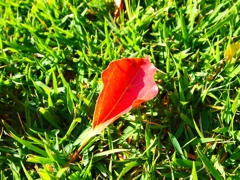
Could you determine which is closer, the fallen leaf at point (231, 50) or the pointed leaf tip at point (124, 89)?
the pointed leaf tip at point (124, 89)

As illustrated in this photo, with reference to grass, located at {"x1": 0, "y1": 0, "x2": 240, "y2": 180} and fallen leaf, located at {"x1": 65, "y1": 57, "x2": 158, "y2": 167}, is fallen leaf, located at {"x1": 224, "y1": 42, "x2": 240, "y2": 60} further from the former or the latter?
fallen leaf, located at {"x1": 65, "y1": 57, "x2": 158, "y2": 167}

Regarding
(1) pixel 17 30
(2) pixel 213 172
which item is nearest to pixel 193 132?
(2) pixel 213 172

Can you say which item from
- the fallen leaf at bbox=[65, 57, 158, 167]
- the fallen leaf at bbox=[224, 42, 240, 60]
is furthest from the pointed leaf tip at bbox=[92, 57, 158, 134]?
the fallen leaf at bbox=[224, 42, 240, 60]

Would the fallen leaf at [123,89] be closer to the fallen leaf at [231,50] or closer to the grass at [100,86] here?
the grass at [100,86]

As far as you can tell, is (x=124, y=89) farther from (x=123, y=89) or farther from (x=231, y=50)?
(x=231, y=50)

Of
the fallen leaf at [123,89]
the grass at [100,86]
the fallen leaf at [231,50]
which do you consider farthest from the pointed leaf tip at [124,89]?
the fallen leaf at [231,50]

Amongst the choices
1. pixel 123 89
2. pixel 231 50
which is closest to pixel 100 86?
pixel 123 89

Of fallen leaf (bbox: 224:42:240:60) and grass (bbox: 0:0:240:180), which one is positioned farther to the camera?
fallen leaf (bbox: 224:42:240:60)
